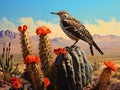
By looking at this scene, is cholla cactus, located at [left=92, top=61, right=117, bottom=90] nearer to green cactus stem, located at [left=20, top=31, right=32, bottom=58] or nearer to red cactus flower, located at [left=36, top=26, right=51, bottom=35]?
red cactus flower, located at [left=36, top=26, right=51, bottom=35]

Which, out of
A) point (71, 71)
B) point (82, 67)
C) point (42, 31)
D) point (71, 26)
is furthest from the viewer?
point (71, 26)

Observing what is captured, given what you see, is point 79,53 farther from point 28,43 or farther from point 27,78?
point 27,78

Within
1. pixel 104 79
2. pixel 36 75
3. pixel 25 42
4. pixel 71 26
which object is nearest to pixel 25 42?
pixel 25 42

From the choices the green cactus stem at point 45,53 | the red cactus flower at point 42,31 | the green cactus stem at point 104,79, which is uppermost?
the red cactus flower at point 42,31

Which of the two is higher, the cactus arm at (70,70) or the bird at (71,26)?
the bird at (71,26)

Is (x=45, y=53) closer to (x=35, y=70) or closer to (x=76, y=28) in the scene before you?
(x=76, y=28)

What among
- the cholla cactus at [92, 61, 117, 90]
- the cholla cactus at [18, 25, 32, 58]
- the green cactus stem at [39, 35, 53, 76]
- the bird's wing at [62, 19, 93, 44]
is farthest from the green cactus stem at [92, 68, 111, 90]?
the cholla cactus at [18, 25, 32, 58]

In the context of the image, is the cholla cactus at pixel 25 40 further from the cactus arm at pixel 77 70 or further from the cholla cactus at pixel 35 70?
the cholla cactus at pixel 35 70

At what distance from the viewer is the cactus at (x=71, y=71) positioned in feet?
24.5

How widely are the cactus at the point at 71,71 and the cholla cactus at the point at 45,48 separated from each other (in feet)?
1.89

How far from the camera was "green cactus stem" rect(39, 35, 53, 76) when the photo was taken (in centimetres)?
812

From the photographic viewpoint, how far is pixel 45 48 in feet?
26.7

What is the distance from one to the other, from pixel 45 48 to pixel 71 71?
1040 mm

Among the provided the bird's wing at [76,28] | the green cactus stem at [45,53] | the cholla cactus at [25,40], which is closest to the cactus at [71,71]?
the green cactus stem at [45,53]
